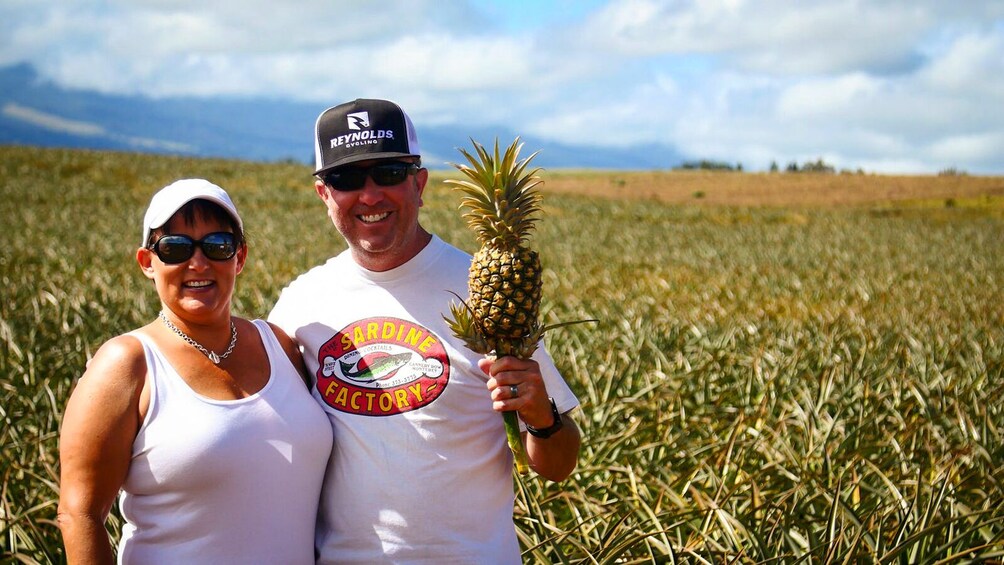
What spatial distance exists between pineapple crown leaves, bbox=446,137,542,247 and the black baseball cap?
1.73 ft

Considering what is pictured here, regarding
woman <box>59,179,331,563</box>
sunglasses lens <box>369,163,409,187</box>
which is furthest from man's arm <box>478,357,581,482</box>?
sunglasses lens <box>369,163,409,187</box>

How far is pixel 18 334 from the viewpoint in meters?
7.55

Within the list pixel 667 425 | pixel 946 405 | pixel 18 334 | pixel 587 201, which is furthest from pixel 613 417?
pixel 587 201

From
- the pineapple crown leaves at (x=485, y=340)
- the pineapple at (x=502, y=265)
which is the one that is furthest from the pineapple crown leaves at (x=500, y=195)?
the pineapple crown leaves at (x=485, y=340)

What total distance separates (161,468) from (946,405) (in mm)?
6023

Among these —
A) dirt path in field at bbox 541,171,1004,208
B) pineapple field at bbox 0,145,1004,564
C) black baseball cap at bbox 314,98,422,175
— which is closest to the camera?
black baseball cap at bbox 314,98,422,175

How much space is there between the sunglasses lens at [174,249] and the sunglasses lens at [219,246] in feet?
0.14

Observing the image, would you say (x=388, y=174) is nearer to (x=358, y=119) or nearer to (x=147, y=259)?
(x=358, y=119)

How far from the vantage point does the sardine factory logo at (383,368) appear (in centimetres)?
290

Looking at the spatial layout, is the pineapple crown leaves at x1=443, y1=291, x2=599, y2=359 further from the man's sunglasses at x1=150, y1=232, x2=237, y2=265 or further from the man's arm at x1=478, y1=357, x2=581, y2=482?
the man's sunglasses at x1=150, y1=232, x2=237, y2=265

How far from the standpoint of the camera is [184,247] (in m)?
2.61

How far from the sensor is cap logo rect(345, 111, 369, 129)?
2.90m

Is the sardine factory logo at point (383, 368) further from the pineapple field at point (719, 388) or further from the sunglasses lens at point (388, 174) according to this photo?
the sunglasses lens at point (388, 174)

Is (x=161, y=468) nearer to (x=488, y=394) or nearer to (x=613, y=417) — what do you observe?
(x=488, y=394)
